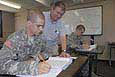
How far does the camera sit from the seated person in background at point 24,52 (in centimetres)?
83

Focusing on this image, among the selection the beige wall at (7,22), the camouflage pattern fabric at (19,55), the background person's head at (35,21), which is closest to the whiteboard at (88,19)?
the beige wall at (7,22)

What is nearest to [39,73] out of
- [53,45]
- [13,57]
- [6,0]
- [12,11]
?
[13,57]

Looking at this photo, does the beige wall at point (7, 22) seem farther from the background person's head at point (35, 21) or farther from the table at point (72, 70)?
the table at point (72, 70)

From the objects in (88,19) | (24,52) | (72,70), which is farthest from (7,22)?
(72,70)

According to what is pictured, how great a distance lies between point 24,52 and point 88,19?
4990mm

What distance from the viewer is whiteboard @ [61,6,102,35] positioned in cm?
554

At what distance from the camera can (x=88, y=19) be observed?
576 centimetres

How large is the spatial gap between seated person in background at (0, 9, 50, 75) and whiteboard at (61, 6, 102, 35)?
4702 mm

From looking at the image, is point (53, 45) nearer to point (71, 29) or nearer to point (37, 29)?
point (37, 29)

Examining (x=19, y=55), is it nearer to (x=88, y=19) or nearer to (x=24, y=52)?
(x=24, y=52)

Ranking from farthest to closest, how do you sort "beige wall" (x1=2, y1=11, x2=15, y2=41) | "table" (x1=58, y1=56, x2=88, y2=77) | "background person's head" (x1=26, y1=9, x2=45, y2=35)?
"beige wall" (x1=2, y1=11, x2=15, y2=41) → "background person's head" (x1=26, y1=9, x2=45, y2=35) → "table" (x1=58, y1=56, x2=88, y2=77)

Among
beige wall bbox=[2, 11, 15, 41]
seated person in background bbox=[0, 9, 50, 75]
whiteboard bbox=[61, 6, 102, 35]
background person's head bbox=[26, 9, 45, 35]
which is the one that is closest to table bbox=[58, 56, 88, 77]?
seated person in background bbox=[0, 9, 50, 75]

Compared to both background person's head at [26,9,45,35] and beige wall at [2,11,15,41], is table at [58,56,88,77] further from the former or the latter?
beige wall at [2,11,15,41]

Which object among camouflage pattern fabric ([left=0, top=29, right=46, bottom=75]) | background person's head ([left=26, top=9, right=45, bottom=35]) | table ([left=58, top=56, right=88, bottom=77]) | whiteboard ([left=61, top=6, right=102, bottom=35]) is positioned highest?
whiteboard ([left=61, top=6, right=102, bottom=35])
